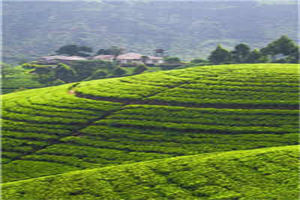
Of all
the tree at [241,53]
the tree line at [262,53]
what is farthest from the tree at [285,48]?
the tree at [241,53]

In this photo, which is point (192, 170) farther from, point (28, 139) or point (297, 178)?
point (28, 139)

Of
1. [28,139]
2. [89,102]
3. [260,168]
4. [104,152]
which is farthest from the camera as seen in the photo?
[89,102]

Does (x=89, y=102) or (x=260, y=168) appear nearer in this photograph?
(x=260, y=168)

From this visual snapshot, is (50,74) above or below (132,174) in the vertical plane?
above

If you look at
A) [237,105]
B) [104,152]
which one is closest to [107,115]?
[104,152]

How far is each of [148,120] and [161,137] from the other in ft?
11.8

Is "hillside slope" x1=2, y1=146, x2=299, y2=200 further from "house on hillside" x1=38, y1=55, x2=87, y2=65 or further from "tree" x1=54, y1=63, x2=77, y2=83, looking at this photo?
"house on hillside" x1=38, y1=55, x2=87, y2=65

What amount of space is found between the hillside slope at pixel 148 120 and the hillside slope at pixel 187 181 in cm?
630

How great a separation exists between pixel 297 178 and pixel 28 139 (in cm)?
2548

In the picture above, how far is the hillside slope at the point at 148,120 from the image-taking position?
3119 cm

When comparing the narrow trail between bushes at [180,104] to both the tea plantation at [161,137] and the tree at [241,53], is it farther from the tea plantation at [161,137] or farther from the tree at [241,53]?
the tree at [241,53]

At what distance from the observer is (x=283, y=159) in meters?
23.0

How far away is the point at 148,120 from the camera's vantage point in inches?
1447

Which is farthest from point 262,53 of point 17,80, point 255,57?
point 17,80
